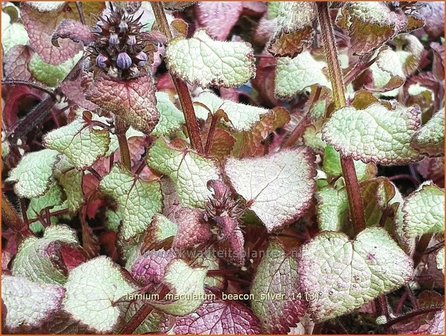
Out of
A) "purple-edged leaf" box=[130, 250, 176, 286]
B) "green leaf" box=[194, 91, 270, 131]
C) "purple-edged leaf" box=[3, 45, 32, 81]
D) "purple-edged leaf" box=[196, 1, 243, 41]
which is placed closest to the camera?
"purple-edged leaf" box=[130, 250, 176, 286]

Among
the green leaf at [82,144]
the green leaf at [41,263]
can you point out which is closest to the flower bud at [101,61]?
the green leaf at [82,144]

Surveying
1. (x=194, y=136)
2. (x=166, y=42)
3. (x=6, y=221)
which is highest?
(x=166, y=42)

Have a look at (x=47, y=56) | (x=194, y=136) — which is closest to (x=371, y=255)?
(x=194, y=136)

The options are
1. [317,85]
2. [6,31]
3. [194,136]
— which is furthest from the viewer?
[6,31]

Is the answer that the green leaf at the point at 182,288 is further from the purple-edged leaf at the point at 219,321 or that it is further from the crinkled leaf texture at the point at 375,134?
the crinkled leaf texture at the point at 375,134

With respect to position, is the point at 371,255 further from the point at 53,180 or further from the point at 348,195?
the point at 53,180

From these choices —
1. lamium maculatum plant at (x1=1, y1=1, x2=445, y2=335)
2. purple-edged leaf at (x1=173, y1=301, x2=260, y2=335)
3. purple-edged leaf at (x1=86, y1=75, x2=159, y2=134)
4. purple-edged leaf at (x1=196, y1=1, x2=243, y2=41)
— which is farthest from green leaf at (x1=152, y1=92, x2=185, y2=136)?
purple-edged leaf at (x1=196, y1=1, x2=243, y2=41)

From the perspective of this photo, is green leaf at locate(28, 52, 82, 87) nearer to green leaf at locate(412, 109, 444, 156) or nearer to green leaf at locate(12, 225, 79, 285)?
green leaf at locate(12, 225, 79, 285)
